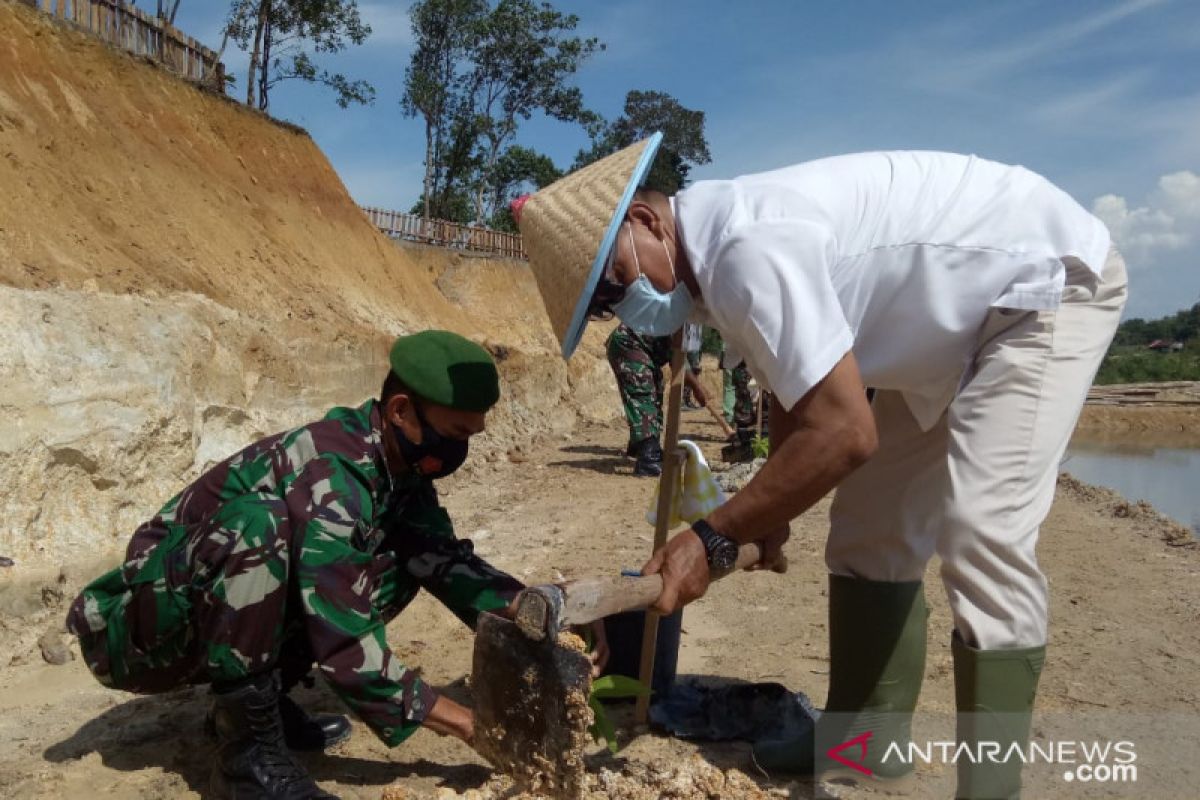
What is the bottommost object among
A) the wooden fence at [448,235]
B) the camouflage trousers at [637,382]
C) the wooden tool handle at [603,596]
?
the wooden tool handle at [603,596]

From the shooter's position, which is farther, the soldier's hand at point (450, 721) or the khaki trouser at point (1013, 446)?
the soldier's hand at point (450, 721)

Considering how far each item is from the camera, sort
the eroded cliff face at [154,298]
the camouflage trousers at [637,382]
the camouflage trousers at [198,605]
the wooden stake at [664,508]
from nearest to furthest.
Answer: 1. the camouflage trousers at [198,605]
2. the wooden stake at [664,508]
3. the eroded cliff face at [154,298]
4. the camouflage trousers at [637,382]

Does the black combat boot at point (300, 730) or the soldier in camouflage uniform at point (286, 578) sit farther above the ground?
the soldier in camouflage uniform at point (286, 578)

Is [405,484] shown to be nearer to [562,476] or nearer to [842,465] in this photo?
[842,465]

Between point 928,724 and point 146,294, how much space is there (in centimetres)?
464

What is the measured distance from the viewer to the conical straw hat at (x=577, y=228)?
222 centimetres

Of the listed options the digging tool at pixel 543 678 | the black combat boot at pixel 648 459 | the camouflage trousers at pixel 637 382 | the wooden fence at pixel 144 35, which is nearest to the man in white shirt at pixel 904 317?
the digging tool at pixel 543 678

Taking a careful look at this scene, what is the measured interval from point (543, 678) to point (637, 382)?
6588 millimetres

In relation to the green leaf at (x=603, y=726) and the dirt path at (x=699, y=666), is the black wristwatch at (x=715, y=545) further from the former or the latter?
the dirt path at (x=699, y=666)

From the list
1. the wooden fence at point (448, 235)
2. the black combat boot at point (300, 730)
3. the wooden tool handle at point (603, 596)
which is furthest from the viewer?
the wooden fence at point (448, 235)

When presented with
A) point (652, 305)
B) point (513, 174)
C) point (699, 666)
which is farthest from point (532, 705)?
point (513, 174)

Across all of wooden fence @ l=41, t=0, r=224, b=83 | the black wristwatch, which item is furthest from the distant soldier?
wooden fence @ l=41, t=0, r=224, b=83

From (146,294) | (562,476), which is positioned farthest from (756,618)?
(562,476)

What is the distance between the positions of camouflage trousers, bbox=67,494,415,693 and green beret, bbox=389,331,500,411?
47 cm
